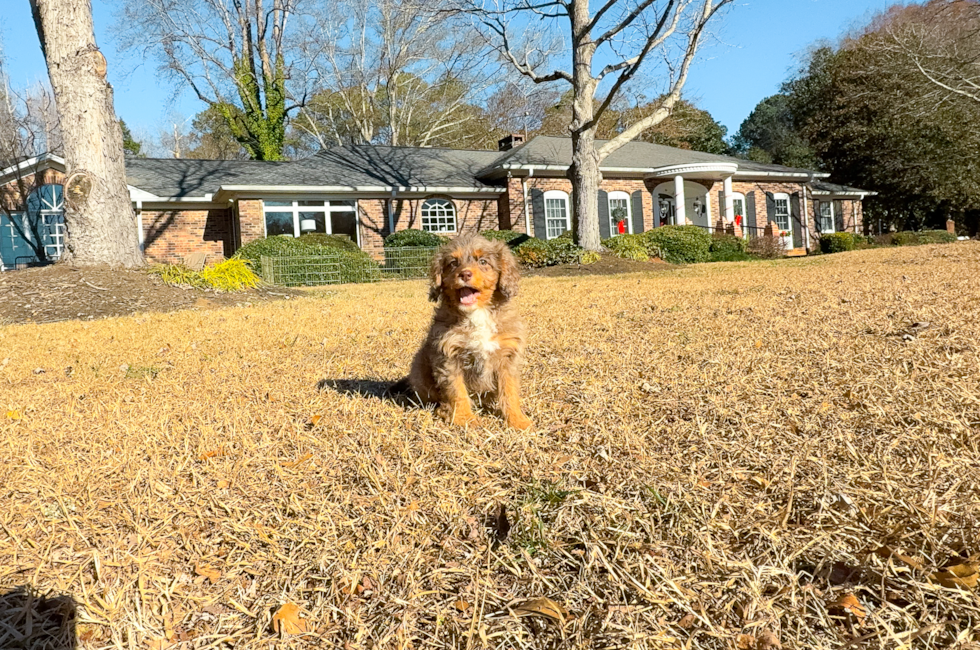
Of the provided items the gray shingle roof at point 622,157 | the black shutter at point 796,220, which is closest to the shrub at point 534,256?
the gray shingle roof at point 622,157

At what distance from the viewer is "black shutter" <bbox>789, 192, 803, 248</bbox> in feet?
93.9

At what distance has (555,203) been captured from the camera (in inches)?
958

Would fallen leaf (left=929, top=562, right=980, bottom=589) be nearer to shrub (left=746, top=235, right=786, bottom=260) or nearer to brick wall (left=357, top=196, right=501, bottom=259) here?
brick wall (left=357, top=196, right=501, bottom=259)

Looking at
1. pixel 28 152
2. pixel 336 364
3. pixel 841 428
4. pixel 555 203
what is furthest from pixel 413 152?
pixel 841 428

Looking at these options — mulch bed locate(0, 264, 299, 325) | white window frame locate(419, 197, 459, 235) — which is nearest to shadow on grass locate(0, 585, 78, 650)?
mulch bed locate(0, 264, 299, 325)

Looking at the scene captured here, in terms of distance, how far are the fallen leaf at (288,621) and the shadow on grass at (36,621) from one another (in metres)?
0.46

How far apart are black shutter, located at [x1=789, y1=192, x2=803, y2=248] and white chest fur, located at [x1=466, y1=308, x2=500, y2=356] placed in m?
29.9

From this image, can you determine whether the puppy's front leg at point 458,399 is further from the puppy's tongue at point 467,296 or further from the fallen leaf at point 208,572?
the fallen leaf at point 208,572

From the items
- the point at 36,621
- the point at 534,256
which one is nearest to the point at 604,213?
the point at 534,256

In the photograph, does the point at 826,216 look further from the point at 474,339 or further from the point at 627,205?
the point at 474,339

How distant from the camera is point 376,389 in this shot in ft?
12.2

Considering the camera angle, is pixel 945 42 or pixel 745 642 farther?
pixel 945 42

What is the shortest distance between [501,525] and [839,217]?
117ft

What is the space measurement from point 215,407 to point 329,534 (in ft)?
5.93
